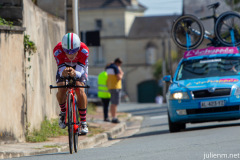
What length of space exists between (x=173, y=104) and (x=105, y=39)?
225 feet

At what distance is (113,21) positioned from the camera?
267 feet

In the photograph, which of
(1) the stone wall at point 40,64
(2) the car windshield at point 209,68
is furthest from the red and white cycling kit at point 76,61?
(2) the car windshield at point 209,68

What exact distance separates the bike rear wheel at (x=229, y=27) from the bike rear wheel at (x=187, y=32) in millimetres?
470

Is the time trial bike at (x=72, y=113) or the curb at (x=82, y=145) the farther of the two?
the curb at (x=82, y=145)

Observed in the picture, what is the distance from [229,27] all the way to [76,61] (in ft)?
20.4

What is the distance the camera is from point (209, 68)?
1395cm

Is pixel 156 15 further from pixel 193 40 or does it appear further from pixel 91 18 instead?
pixel 193 40

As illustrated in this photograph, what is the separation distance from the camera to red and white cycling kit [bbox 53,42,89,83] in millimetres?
9625

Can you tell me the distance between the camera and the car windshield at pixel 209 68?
1376 centimetres

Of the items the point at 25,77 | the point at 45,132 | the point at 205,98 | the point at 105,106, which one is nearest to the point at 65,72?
the point at 25,77

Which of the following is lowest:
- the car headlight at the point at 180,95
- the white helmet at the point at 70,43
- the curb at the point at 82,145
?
the curb at the point at 82,145

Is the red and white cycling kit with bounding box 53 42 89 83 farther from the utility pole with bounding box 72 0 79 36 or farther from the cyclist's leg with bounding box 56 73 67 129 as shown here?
the utility pole with bounding box 72 0 79 36

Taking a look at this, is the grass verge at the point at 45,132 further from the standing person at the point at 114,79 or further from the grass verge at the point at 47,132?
the standing person at the point at 114,79

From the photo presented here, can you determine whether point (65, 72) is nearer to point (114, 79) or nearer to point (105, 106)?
point (114, 79)
